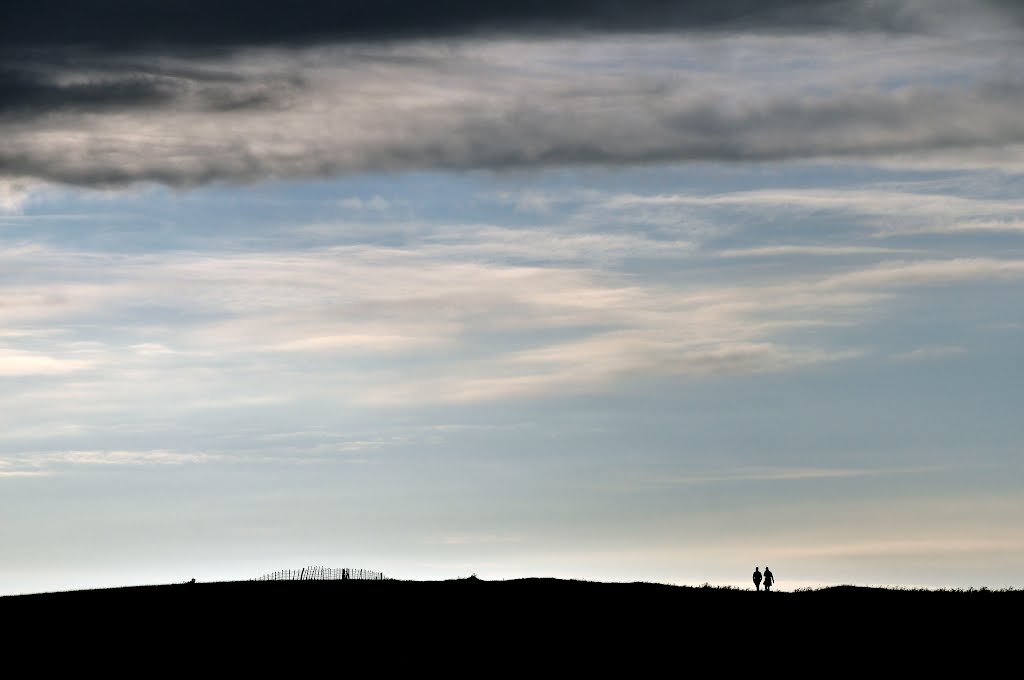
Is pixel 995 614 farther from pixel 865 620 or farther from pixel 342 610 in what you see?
pixel 342 610

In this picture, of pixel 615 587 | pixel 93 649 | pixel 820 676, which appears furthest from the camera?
pixel 615 587

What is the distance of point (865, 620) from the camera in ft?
209

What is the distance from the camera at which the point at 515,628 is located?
62.3m

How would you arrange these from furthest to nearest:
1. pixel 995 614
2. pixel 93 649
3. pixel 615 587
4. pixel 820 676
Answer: pixel 615 587 < pixel 995 614 < pixel 93 649 < pixel 820 676

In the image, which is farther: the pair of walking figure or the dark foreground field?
the pair of walking figure

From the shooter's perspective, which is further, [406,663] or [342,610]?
[342,610]

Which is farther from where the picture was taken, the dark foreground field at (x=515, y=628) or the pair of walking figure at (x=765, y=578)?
the pair of walking figure at (x=765, y=578)

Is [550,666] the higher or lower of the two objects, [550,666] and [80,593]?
the lower

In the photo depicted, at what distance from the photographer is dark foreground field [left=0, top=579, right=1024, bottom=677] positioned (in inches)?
2253

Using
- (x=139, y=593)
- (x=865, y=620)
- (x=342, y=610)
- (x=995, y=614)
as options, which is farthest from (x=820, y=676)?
(x=139, y=593)

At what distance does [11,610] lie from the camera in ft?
222

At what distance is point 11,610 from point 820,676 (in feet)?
120

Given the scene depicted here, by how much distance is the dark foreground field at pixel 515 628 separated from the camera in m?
57.2

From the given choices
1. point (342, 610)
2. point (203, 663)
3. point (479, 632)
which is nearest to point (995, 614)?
point (479, 632)
